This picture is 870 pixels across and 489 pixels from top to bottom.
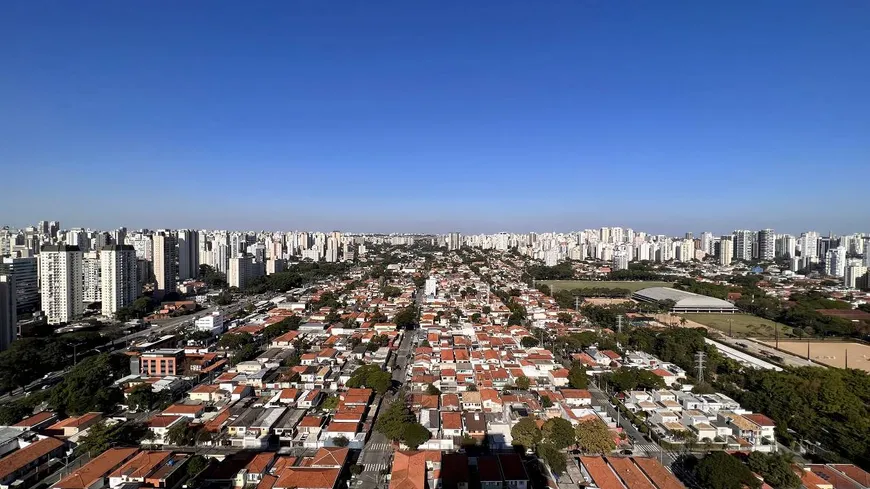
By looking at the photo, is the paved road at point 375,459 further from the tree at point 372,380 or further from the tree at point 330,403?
the tree at point 330,403

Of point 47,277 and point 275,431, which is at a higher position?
point 47,277

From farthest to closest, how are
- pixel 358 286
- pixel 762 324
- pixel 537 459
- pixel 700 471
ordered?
pixel 358 286, pixel 762 324, pixel 537 459, pixel 700 471

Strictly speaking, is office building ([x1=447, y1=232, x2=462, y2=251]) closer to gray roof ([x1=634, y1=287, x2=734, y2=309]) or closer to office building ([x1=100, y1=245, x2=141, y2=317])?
gray roof ([x1=634, y1=287, x2=734, y2=309])

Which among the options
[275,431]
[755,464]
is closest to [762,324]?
[755,464]

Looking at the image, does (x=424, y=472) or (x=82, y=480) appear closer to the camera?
(x=82, y=480)

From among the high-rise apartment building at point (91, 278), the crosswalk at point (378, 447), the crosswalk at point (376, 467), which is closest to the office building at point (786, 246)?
the crosswalk at point (378, 447)

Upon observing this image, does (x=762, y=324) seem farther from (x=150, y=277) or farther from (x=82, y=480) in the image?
(x=150, y=277)
